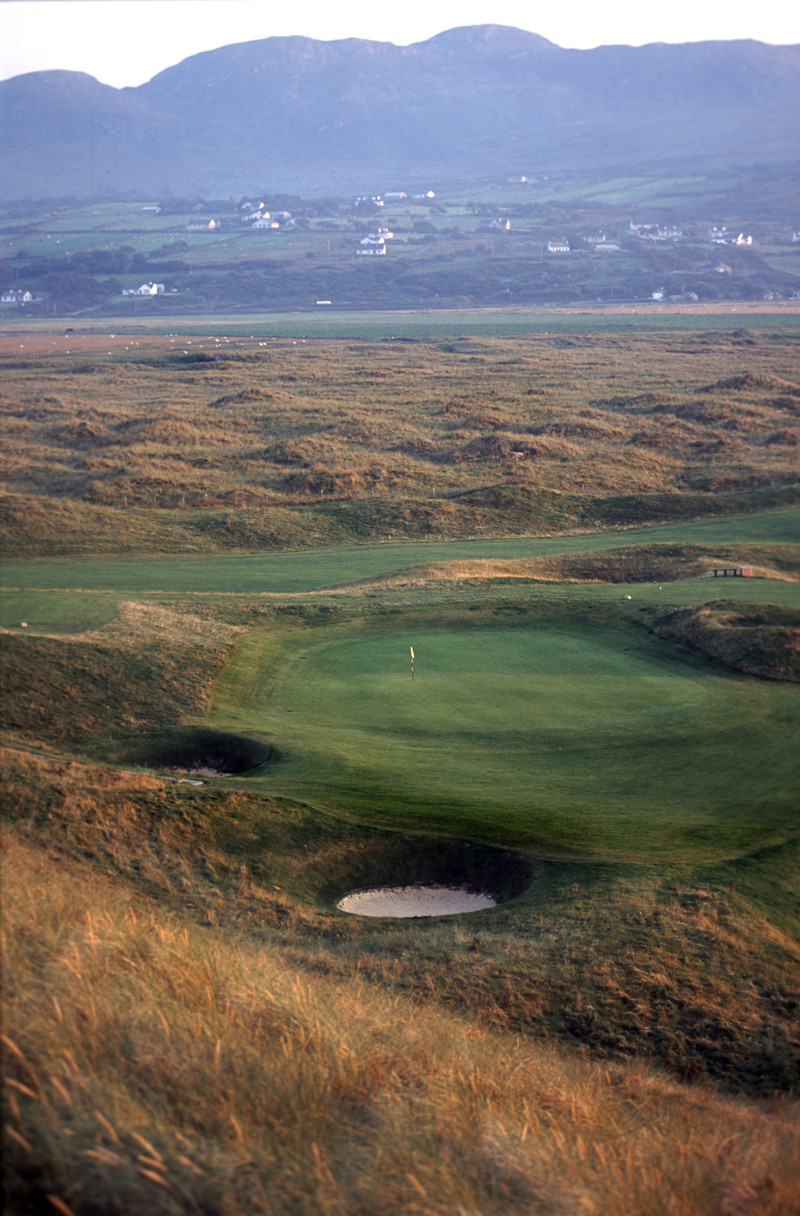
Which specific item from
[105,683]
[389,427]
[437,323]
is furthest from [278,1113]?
[437,323]

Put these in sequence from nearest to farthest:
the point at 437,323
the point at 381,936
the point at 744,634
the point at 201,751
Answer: the point at 381,936 < the point at 201,751 < the point at 744,634 < the point at 437,323

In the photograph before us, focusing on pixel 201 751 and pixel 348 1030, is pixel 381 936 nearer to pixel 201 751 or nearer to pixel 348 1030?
pixel 348 1030

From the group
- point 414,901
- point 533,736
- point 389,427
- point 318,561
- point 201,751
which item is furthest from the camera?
point 389,427

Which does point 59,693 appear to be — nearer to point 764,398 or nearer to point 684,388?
point 764,398

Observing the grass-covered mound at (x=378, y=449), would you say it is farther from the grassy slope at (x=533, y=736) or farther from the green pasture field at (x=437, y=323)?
the green pasture field at (x=437, y=323)

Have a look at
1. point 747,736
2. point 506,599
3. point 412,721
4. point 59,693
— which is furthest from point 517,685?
point 59,693
